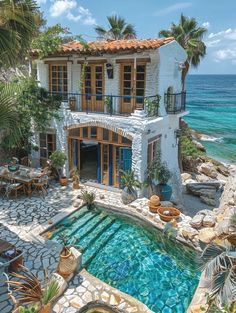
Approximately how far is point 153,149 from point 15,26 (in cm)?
1037

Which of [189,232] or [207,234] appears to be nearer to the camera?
[207,234]

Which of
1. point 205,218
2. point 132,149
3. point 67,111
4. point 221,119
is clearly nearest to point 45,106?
point 67,111

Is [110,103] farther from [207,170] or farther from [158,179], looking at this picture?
[207,170]

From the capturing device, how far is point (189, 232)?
12133 millimetres

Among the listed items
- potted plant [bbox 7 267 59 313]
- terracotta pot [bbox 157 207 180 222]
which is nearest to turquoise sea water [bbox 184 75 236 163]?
terracotta pot [bbox 157 207 180 222]

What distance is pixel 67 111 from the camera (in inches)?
691

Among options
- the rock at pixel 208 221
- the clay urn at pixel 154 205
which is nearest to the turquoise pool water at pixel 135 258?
the clay urn at pixel 154 205

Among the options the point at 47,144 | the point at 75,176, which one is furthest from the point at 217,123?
the point at 75,176

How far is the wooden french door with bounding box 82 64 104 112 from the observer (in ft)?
57.3

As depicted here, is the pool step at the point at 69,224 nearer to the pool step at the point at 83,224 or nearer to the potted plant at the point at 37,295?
the pool step at the point at 83,224

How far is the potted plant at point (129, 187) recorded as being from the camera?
1521cm

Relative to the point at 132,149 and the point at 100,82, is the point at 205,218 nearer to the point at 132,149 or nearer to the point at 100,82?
the point at 132,149

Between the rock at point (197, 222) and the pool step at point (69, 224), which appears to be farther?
the pool step at point (69, 224)

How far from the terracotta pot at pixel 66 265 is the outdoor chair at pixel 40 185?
22.9 feet
